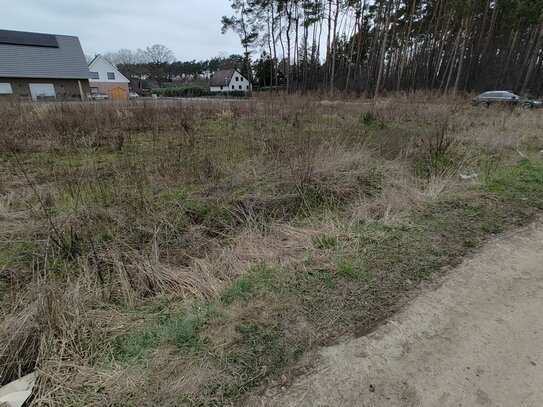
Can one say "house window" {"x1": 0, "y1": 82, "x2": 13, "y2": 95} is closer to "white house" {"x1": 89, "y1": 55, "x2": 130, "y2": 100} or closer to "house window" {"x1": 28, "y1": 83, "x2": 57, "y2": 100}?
"house window" {"x1": 28, "y1": 83, "x2": 57, "y2": 100}

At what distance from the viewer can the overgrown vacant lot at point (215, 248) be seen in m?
1.73

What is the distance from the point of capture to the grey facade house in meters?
28.5

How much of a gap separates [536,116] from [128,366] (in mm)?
15104

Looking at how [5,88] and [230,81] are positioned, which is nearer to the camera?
[5,88]

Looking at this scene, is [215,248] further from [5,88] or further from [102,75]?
[102,75]

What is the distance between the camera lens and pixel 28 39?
30250 millimetres

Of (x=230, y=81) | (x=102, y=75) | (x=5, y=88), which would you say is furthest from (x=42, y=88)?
(x=230, y=81)

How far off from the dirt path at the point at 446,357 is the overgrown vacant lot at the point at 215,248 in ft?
0.53

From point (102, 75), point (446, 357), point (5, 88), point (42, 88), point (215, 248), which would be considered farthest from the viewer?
point (102, 75)

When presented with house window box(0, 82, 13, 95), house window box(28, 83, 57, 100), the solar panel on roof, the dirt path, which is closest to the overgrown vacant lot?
the dirt path

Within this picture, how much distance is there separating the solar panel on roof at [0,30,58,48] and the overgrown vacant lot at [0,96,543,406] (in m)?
33.5

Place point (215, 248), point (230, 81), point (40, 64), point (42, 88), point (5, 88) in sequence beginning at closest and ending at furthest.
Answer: point (215, 248) < point (5, 88) < point (40, 64) < point (42, 88) < point (230, 81)

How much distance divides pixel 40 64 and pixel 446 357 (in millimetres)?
40404

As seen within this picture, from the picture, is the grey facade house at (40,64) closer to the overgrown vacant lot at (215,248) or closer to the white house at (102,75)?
the white house at (102,75)
